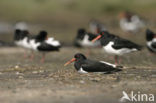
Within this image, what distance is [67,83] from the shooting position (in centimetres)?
941

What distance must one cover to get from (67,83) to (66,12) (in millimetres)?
28237

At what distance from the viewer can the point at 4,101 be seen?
303 inches

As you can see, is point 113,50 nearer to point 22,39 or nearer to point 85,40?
point 85,40

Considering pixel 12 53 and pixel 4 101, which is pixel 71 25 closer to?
pixel 12 53

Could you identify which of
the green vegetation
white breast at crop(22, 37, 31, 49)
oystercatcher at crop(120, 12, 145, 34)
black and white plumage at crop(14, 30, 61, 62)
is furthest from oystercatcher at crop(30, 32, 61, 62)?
the green vegetation

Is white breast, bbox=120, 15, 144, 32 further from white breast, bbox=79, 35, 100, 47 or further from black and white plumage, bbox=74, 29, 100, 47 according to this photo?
white breast, bbox=79, 35, 100, 47

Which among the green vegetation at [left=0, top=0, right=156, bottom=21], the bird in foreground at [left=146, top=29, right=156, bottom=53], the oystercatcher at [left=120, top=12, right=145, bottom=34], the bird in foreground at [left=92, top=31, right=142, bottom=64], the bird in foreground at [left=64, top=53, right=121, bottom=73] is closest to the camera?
the bird in foreground at [left=64, top=53, right=121, bottom=73]

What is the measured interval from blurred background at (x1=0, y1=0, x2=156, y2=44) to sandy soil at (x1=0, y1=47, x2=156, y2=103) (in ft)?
56.9

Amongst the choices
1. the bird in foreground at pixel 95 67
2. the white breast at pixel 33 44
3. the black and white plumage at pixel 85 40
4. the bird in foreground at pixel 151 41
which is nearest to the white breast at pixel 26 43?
the white breast at pixel 33 44

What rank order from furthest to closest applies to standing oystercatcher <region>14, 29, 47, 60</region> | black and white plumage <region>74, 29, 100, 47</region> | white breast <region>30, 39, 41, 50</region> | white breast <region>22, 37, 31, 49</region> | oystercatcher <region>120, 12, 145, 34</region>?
oystercatcher <region>120, 12, 145, 34</region> → black and white plumage <region>74, 29, 100, 47</region> → white breast <region>22, 37, 31, 49</region> → standing oystercatcher <region>14, 29, 47, 60</region> → white breast <region>30, 39, 41, 50</region>

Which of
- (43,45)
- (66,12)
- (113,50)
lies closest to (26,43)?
(43,45)

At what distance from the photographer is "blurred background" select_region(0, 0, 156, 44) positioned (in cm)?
3186

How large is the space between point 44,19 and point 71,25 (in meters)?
3.95

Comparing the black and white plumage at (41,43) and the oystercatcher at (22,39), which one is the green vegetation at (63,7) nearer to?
the oystercatcher at (22,39)
